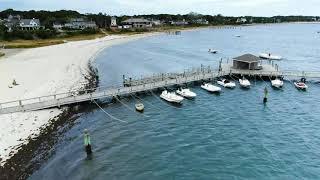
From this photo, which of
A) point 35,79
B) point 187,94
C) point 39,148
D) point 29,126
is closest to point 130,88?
point 187,94

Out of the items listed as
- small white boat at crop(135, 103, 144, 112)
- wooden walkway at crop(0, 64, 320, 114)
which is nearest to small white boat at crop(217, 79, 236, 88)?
wooden walkway at crop(0, 64, 320, 114)

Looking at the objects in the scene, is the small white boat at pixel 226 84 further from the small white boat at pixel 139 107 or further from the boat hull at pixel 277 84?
the small white boat at pixel 139 107

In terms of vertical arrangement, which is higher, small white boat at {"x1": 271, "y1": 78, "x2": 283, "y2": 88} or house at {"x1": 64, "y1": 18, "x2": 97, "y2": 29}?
house at {"x1": 64, "y1": 18, "x2": 97, "y2": 29}

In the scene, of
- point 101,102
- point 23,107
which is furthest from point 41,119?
point 101,102

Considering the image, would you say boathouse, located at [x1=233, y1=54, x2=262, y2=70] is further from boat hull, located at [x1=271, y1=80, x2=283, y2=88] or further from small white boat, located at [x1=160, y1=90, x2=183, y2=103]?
small white boat, located at [x1=160, y1=90, x2=183, y2=103]

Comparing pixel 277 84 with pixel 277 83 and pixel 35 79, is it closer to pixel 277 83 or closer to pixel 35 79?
pixel 277 83

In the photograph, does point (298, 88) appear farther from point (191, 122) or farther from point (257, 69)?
point (191, 122)
